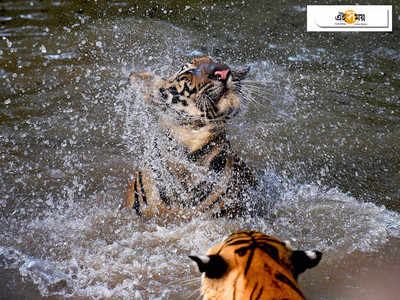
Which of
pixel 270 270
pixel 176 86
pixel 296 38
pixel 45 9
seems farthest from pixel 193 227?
pixel 45 9

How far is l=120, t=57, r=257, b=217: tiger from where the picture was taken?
2.58m

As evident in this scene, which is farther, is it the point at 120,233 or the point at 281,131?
the point at 281,131

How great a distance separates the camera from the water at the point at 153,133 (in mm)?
2469

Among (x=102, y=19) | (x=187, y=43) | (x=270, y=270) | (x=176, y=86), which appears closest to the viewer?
(x=270, y=270)

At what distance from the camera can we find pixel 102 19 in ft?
17.7

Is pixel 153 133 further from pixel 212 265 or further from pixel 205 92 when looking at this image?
pixel 212 265

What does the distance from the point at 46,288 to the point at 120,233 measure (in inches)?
22.4

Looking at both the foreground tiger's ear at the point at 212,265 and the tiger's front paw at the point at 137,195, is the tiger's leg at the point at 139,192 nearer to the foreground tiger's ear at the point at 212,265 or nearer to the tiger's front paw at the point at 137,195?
the tiger's front paw at the point at 137,195

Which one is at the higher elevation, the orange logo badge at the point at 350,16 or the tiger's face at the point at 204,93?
the tiger's face at the point at 204,93

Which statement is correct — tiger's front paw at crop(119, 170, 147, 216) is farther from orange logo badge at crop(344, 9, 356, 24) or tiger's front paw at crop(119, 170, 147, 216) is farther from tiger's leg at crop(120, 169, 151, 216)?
orange logo badge at crop(344, 9, 356, 24)

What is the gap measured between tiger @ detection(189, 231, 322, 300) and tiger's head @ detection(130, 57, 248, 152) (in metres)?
1.18

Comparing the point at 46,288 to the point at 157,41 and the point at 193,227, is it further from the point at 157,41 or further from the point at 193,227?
the point at 157,41
